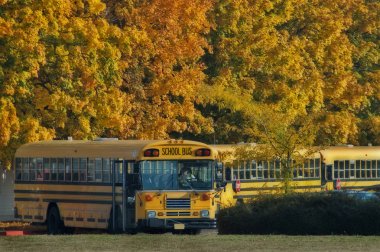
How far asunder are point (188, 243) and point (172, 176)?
7.20 m

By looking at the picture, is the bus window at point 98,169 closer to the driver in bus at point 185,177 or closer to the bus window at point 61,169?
the bus window at point 61,169

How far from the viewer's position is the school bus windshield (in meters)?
38.5

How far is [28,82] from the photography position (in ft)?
152

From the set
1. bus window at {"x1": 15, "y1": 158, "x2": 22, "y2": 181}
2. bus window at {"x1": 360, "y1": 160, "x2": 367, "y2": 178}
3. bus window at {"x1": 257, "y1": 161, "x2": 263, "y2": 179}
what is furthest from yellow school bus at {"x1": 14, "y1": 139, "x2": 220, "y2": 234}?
bus window at {"x1": 360, "y1": 160, "x2": 367, "y2": 178}

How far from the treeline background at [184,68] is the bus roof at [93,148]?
2.23 metres

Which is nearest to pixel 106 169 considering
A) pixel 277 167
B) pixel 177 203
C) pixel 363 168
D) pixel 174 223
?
pixel 177 203

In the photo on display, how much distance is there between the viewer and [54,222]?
137 ft

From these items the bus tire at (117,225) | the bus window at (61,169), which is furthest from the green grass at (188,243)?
the bus window at (61,169)

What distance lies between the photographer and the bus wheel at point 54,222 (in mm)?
41531

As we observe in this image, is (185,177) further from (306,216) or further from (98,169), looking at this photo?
(306,216)

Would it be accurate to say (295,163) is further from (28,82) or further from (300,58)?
(300,58)

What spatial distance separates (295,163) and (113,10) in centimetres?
A: 918

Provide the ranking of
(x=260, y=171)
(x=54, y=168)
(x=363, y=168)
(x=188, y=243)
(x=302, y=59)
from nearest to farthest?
(x=188, y=243), (x=54, y=168), (x=260, y=171), (x=363, y=168), (x=302, y=59)

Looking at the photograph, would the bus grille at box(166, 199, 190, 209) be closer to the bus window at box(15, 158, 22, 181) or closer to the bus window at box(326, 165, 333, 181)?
the bus window at box(15, 158, 22, 181)
